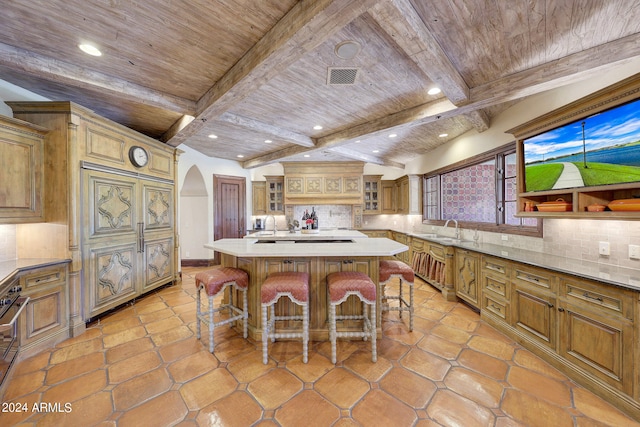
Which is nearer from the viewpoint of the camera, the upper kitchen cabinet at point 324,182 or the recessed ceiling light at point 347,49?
the recessed ceiling light at point 347,49

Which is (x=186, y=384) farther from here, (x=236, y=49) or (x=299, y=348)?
(x=236, y=49)

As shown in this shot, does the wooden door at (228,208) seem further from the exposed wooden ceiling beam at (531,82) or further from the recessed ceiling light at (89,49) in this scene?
the exposed wooden ceiling beam at (531,82)

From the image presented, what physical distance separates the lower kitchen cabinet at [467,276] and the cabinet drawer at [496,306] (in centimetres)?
12

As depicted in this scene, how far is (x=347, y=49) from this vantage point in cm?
186

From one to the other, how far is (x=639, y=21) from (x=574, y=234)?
1725 millimetres

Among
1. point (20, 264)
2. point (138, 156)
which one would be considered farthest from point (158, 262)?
point (138, 156)

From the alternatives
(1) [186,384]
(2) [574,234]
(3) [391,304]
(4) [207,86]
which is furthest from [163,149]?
(2) [574,234]

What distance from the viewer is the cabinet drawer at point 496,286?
239 centimetres

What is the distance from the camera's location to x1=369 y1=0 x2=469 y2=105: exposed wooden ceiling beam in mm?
1412

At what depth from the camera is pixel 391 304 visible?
10.9ft

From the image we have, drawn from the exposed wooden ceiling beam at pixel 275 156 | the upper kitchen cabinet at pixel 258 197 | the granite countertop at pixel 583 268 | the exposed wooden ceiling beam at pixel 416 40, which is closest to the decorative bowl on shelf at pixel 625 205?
the granite countertop at pixel 583 268

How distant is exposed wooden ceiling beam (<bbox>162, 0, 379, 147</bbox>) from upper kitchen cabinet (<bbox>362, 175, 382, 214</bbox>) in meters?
4.57

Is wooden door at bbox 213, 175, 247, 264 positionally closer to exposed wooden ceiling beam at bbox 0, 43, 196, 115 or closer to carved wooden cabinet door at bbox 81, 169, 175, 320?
carved wooden cabinet door at bbox 81, 169, 175, 320

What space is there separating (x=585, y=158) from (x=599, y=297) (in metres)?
1.19
